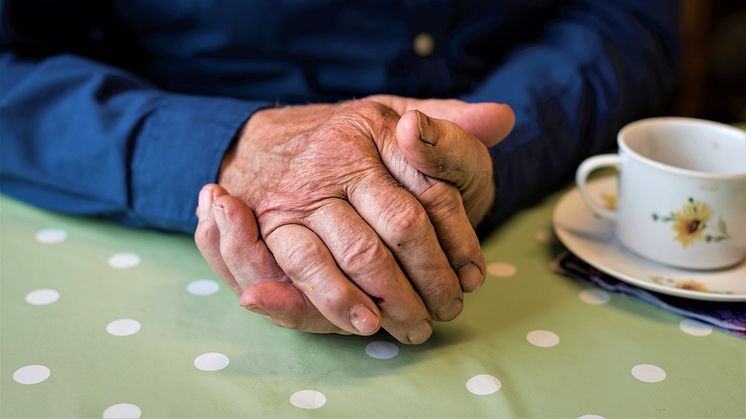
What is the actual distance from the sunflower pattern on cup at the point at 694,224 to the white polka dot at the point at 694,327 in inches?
3.0

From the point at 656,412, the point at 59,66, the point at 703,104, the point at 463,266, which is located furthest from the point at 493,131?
the point at 703,104

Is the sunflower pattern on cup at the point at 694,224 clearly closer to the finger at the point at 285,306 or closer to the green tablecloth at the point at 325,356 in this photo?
the green tablecloth at the point at 325,356

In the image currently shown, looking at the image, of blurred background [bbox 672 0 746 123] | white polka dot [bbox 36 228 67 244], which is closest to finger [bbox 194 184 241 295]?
white polka dot [bbox 36 228 67 244]

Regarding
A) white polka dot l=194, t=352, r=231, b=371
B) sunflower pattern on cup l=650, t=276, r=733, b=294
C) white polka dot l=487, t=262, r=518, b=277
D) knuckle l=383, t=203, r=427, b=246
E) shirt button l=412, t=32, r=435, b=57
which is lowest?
white polka dot l=194, t=352, r=231, b=371

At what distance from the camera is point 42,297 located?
55cm

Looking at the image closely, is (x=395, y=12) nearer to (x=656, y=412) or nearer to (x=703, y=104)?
(x=656, y=412)

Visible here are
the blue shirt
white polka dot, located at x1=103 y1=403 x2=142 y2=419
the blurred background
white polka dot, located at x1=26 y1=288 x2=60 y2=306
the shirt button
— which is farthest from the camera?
the blurred background

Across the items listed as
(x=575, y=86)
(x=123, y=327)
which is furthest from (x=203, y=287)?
(x=575, y=86)

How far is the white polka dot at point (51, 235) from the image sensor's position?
0.64m

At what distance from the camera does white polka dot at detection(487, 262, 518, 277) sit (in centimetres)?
60

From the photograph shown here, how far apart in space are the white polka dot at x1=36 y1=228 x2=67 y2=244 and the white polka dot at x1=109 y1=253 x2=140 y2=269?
0.07 meters

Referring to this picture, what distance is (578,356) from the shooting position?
486 millimetres

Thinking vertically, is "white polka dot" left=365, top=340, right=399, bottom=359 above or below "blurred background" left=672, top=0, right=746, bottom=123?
below

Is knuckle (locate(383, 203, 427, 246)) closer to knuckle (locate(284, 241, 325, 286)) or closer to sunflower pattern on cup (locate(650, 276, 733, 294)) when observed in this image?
knuckle (locate(284, 241, 325, 286))
